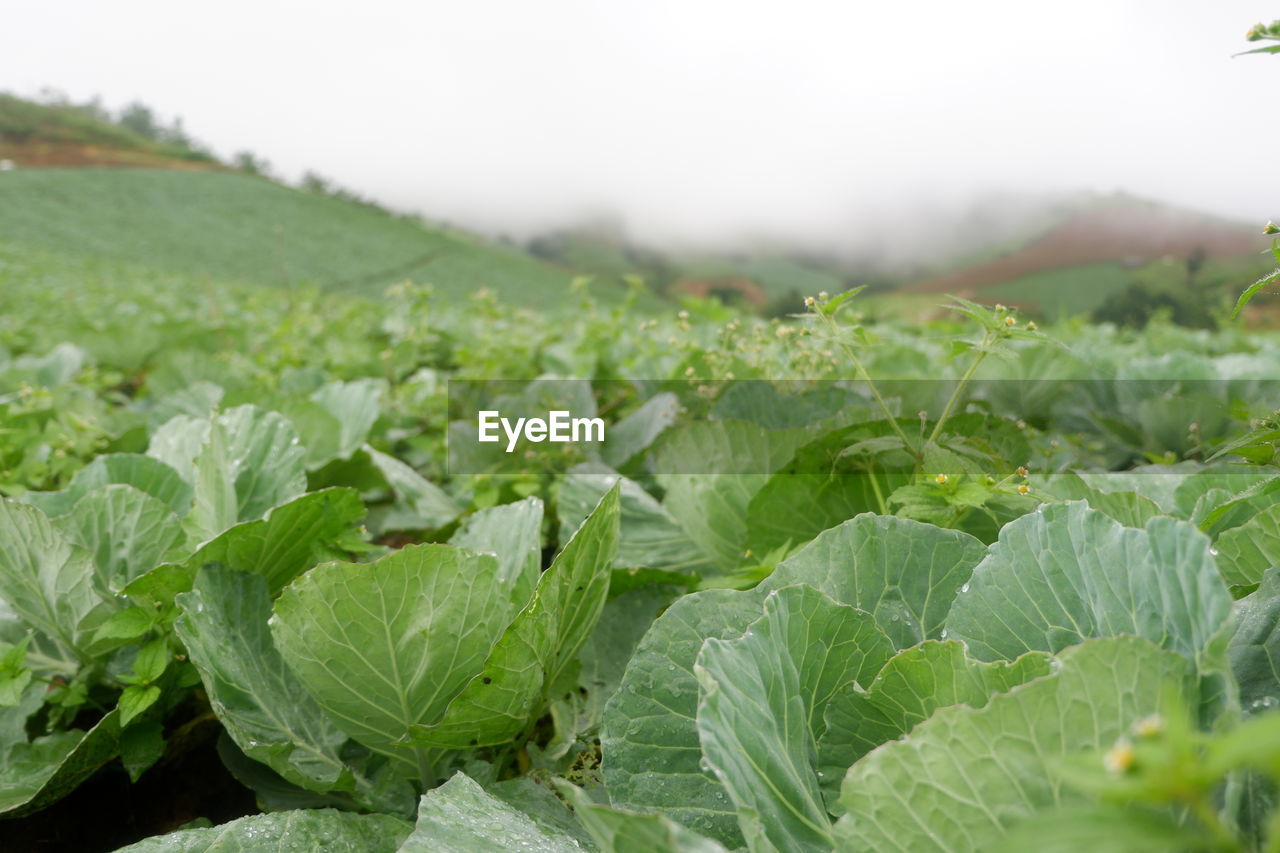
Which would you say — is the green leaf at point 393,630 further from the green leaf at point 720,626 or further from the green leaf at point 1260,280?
the green leaf at point 1260,280

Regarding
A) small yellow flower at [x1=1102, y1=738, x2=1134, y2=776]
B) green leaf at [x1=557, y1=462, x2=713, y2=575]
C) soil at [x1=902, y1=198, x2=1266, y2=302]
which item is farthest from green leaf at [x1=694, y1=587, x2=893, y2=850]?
soil at [x1=902, y1=198, x2=1266, y2=302]

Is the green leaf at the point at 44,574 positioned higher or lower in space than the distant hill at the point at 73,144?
lower

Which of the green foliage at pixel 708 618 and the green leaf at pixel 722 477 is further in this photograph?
the green leaf at pixel 722 477

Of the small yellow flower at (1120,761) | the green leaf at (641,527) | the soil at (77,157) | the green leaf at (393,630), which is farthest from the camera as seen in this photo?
the soil at (77,157)

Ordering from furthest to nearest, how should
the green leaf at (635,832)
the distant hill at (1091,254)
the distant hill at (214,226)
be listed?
the distant hill at (214,226), the distant hill at (1091,254), the green leaf at (635,832)

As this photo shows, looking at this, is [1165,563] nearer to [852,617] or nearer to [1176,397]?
[852,617]

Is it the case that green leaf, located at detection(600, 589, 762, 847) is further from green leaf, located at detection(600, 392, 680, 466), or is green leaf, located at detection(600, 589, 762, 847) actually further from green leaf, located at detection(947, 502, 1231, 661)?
green leaf, located at detection(600, 392, 680, 466)

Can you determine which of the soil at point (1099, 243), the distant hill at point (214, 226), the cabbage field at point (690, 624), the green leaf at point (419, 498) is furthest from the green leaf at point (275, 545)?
the distant hill at point (214, 226)
